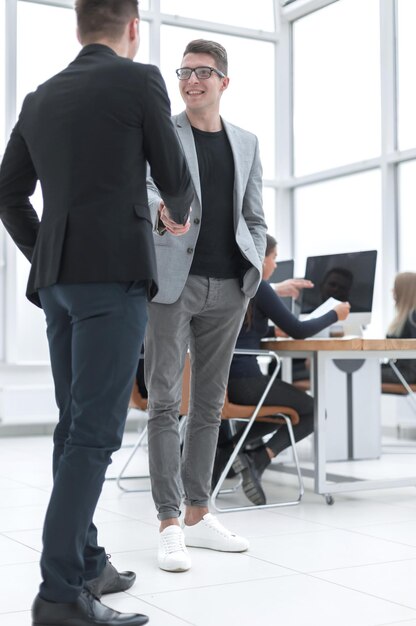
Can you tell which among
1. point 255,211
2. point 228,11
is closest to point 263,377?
point 255,211

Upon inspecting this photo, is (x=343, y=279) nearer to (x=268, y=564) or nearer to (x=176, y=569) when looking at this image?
(x=268, y=564)

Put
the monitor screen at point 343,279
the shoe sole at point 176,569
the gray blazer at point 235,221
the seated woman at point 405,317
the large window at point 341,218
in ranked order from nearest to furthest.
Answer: the shoe sole at point 176,569 → the gray blazer at point 235,221 → the monitor screen at point 343,279 → the seated woman at point 405,317 → the large window at point 341,218

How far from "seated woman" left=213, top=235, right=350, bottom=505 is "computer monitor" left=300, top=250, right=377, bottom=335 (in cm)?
20

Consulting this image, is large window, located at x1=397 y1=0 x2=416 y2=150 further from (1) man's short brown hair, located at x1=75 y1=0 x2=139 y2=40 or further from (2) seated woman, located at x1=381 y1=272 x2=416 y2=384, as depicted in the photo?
(1) man's short brown hair, located at x1=75 y1=0 x2=139 y2=40

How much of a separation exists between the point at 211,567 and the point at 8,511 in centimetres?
125

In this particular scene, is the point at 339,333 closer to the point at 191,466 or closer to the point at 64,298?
the point at 191,466

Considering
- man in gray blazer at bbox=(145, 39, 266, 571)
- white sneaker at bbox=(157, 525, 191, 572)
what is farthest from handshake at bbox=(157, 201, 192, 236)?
white sneaker at bbox=(157, 525, 191, 572)

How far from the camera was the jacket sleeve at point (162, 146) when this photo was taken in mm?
1841

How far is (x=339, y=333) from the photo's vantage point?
4078 mm

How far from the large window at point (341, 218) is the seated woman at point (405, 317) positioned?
5.50ft

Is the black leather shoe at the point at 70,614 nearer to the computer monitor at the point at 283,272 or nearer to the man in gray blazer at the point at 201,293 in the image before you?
the man in gray blazer at the point at 201,293

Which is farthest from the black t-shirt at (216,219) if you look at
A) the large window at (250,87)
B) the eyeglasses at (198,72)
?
the large window at (250,87)

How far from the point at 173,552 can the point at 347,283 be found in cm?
185

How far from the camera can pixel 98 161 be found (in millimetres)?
1817
